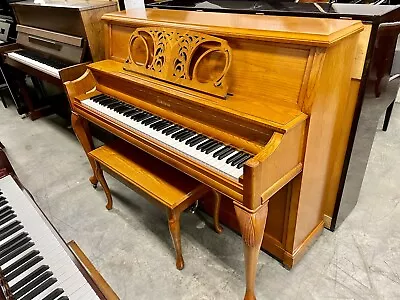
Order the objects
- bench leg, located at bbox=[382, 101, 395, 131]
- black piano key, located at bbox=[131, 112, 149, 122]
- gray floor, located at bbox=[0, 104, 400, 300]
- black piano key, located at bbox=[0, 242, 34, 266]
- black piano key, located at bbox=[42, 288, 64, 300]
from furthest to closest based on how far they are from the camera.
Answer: bench leg, located at bbox=[382, 101, 395, 131]
black piano key, located at bbox=[131, 112, 149, 122]
gray floor, located at bbox=[0, 104, 400, 300]
black piano key, located at bbox=[0, 242, 34, 266]
black piano key, located at bbox=[42, 288, 64, 300]

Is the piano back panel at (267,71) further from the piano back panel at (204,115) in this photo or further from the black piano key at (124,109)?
the black piano key at (124,109)

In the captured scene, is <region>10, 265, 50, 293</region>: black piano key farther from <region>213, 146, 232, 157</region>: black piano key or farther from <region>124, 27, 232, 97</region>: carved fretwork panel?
<region>124, 27, 232, 97</region>: carved fretwork panel

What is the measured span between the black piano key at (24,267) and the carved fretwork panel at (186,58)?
910 millimetres

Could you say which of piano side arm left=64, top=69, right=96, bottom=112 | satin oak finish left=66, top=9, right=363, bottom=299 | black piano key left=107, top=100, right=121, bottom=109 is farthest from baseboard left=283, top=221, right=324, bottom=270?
piano side arm left=64, top=69, right=96, bottom=112

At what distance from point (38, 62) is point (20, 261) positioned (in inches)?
77.4

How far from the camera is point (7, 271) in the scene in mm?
1059

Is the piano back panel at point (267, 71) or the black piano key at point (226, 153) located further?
the black piano key at point (226, 153)

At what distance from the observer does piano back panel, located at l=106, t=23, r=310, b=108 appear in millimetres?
1158

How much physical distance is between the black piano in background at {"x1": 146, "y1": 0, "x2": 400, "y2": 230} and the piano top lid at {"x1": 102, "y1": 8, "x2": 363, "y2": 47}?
0.08 meters

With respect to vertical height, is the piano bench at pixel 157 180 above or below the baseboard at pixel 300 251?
above

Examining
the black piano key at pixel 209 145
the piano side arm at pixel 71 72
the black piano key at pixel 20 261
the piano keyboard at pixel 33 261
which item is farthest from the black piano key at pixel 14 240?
the piano side arm at pixel 71 72

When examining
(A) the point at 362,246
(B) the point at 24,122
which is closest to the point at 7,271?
(A) the point at 362,246

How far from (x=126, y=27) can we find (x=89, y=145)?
83cm

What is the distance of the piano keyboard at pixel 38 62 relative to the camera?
2.36 m
